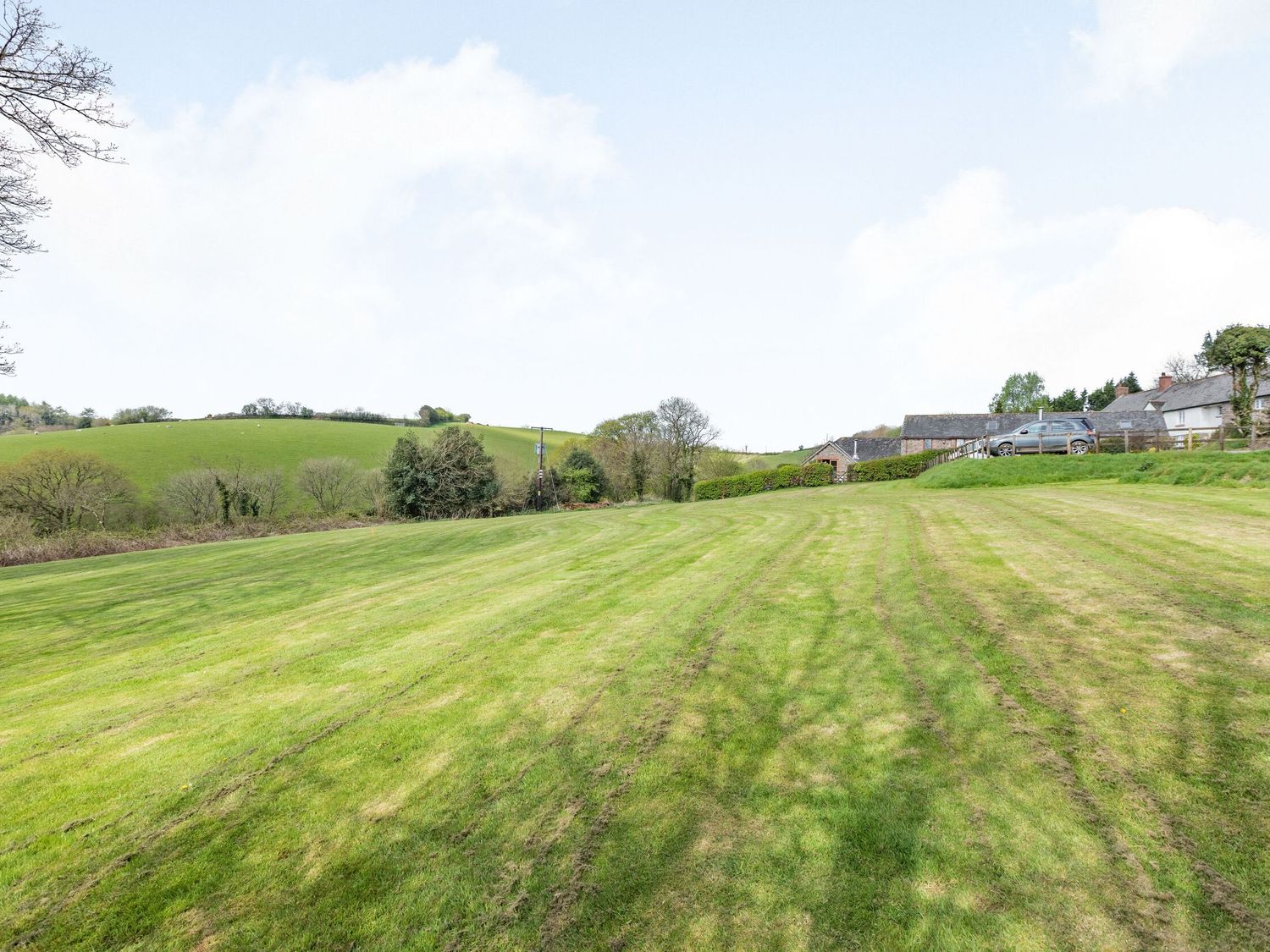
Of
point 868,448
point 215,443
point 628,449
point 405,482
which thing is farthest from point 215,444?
point 868,448

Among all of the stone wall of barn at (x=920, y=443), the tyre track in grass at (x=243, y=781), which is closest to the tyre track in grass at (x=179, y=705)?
the tyre track in grass at (x=243, y=781)

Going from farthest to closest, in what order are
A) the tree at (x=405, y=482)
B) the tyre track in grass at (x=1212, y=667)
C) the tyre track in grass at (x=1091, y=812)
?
the tree at (x=405, y=482), the tyre track in grass at (x=1212, y=667), the tyre track in grass at (x=1091, y=812)

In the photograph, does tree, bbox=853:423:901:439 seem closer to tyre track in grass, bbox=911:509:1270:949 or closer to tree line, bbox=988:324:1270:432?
tree line, bbox=988:324:1270:432

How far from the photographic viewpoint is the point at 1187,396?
166 ft

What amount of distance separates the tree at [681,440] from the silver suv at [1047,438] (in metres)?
26.3

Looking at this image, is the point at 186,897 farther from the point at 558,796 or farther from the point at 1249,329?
the point at 1249,329

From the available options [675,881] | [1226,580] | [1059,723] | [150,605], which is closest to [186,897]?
[675,881]

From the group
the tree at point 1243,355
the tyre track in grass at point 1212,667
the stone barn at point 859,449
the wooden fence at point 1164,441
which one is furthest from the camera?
the stone barn at point 859,449

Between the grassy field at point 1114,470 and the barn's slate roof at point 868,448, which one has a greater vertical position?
the barn's slate roof at point 868,448

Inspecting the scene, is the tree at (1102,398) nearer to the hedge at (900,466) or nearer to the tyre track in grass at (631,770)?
the hedge at (900,466)

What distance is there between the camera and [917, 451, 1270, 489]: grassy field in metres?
16.9

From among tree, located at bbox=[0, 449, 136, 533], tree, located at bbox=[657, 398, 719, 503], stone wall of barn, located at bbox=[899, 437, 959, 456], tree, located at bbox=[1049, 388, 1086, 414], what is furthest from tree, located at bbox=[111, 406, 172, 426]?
tree, located at bbox=[1049, 388, 1086, 414]

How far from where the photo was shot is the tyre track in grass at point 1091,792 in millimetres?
2471

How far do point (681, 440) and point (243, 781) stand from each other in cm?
4960
